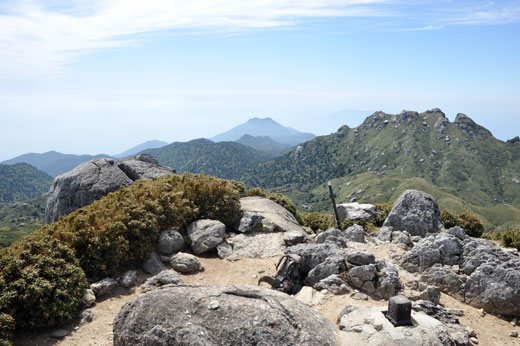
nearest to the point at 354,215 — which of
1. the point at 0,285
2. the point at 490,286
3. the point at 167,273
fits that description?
the point at 490,286

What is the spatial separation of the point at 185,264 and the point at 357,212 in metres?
Answer: 12.1

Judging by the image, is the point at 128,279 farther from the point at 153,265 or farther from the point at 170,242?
the point at 170,242

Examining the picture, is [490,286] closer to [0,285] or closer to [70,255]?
[70,255]

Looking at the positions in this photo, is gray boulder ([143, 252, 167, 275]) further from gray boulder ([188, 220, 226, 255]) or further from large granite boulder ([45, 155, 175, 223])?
large granite boulder ([45, 155, 175, 223])

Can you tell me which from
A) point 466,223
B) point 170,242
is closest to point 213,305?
point 170,242

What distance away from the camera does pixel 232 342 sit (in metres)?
6.37

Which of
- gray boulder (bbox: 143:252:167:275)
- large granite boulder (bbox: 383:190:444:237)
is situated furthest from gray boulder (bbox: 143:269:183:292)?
large granite boulder (bbox: 383:190:444:237)

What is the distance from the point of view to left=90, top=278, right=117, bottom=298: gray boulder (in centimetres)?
1056

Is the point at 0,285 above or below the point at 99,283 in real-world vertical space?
above

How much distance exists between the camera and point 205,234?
1479cm

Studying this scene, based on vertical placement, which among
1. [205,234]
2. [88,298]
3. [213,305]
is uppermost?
[213,305]

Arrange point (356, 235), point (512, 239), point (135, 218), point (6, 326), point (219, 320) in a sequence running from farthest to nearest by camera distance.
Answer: point (356, 235), point (512, 239), point (135, 218), point (6, 326), point (219, 320)

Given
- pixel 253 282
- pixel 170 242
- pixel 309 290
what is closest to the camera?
pixel 309 290

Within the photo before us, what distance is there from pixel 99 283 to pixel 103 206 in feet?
11.9
